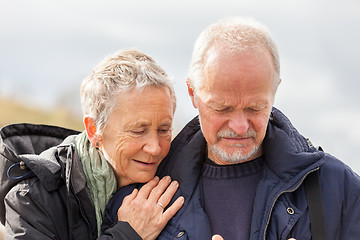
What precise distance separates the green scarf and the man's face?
2.27ft

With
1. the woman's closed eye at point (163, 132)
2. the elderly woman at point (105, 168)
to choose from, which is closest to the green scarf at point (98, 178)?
the elderly woman at point (105, 168)

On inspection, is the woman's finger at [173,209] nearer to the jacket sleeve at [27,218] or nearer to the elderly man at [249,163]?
the elderly man at [249,163]

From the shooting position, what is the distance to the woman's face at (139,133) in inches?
112

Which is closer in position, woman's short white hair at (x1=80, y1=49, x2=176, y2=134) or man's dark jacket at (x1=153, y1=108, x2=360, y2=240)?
man's dark jacket at (x1=153, y1=108, x2=360, y2=240)

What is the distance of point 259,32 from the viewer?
262cm

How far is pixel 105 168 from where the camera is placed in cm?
300

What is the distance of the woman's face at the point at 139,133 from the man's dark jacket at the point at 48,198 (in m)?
0.24

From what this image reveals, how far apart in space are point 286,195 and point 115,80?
3.68 feet

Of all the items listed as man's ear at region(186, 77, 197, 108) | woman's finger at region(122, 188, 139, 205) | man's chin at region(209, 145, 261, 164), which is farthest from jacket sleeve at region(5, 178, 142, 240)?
man's ear at region(186, 77, 197, 108)

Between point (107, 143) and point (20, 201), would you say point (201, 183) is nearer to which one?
point (107, 143)

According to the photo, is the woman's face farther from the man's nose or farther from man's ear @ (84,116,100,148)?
the man's nose

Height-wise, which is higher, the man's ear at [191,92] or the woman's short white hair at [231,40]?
the woman's short white hair at [231,40]

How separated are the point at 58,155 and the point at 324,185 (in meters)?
1.55

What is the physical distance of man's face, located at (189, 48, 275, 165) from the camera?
2.55 m
